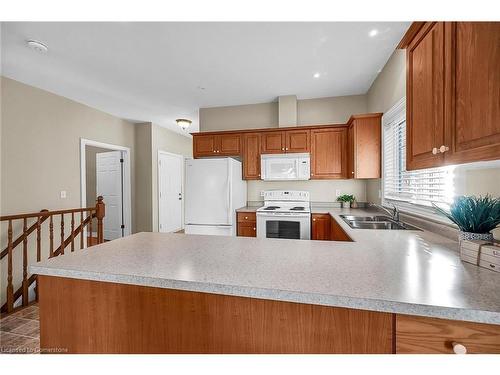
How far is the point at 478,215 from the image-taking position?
1036 millimetres

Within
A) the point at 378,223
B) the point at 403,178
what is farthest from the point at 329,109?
the point at 378,223

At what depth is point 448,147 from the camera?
103cm

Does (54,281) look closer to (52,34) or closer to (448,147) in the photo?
(448,147)

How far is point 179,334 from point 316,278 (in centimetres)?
58

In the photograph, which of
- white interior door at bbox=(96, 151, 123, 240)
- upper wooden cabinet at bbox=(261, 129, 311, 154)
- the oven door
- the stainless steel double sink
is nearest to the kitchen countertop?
the stainless steel double sink

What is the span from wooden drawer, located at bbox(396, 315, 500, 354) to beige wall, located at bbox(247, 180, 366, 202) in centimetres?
306

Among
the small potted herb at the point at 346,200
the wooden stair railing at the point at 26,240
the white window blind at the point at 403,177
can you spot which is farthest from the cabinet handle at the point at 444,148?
the wooden stair railing at the point at 26,240

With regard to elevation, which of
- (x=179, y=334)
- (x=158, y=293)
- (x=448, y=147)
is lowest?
(x=179, y=334)

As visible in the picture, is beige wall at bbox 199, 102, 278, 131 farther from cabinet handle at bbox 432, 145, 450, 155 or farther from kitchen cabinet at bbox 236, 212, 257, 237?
cabinet handle at bbox 432, 145, 450, 155

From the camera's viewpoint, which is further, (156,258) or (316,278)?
(156,258)

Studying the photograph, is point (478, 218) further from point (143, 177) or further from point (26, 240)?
point (143, 177)

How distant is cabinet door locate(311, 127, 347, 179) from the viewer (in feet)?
11.0

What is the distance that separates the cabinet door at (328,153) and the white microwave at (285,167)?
126mm
